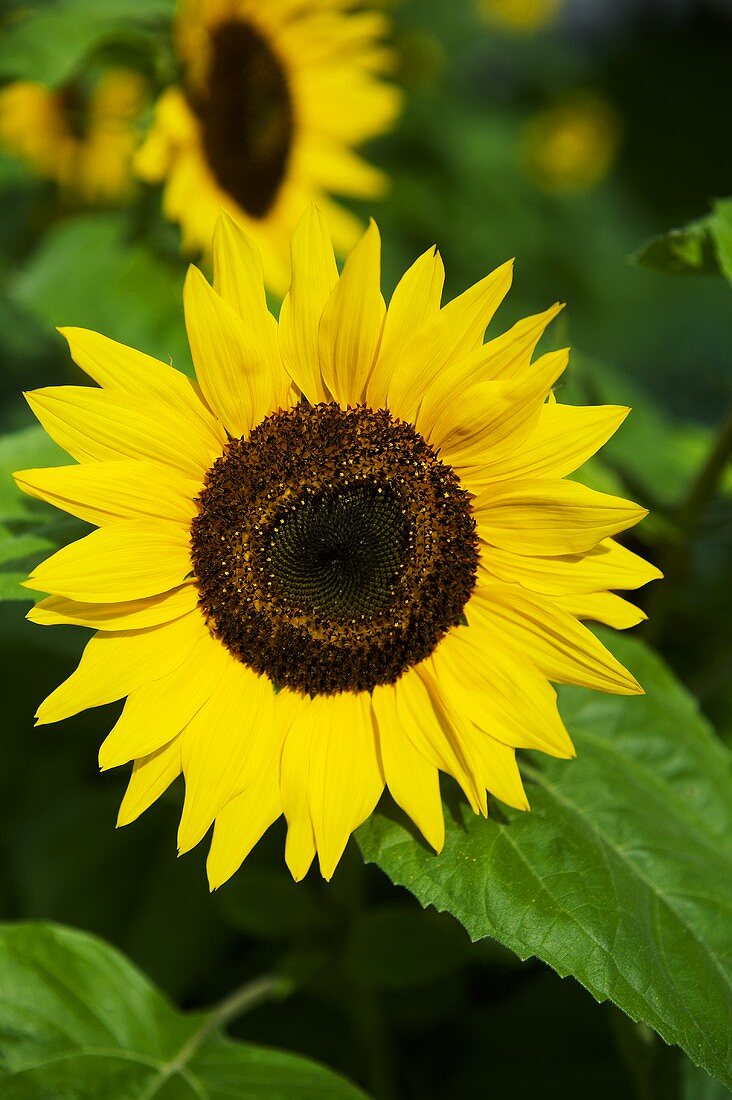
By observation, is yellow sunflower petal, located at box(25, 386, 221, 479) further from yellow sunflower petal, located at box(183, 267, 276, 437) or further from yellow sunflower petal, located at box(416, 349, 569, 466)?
yellow sunflower petal, located at box(416, 349, 569, 466)

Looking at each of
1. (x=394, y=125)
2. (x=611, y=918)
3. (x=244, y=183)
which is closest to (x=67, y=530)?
(x=611, y=918)

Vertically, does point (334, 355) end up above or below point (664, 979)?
above

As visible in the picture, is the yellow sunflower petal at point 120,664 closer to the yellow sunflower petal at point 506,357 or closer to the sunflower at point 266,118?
the yellow sunflower petal at point 506,357

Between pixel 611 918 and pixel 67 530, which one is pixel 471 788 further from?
pixel 67 530

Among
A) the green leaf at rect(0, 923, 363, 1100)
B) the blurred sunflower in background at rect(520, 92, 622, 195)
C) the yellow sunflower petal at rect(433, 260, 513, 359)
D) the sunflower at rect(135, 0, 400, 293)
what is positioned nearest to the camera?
the yellow sunflower petal at rect(433, 260, 513, 359)

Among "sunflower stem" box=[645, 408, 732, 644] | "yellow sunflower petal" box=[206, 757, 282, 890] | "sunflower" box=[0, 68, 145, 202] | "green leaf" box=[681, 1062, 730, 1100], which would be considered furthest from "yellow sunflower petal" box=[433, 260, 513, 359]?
"sunflower" box=[0, 68, 145, 202]

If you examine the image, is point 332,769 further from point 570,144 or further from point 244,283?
point 570,144
